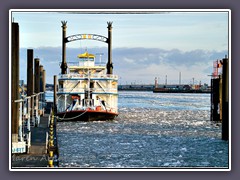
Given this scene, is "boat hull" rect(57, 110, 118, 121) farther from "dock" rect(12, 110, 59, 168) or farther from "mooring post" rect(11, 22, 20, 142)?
"mooring post" rect(11, 22, 20, 142)

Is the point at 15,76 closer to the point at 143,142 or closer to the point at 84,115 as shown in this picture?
the point at 143,142

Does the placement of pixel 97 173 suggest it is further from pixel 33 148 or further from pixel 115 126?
pixel 115 126

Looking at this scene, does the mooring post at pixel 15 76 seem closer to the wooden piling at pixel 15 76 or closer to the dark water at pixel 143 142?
the wooden piling at pixel 15 76

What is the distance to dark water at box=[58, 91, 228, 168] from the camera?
10.3m

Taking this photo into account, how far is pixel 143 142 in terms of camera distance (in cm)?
1332

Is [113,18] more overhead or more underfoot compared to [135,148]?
more overhead

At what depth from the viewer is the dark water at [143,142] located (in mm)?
10266

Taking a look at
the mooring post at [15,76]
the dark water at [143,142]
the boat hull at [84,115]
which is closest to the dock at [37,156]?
the mooring post at [15,76]

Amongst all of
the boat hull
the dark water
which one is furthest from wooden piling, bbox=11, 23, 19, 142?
the boat hull

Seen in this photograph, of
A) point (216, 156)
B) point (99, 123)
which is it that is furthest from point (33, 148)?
point (99, 123)

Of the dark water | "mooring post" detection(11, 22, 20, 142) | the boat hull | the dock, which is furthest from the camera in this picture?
the boat hull

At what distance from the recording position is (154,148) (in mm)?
12297

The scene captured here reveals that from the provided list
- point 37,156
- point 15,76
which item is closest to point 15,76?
point 15,76
